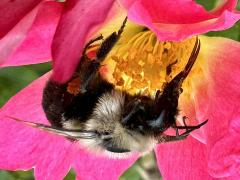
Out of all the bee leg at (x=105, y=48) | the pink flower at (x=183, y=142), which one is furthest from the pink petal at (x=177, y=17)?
the pink flower at (x=183, y=142)

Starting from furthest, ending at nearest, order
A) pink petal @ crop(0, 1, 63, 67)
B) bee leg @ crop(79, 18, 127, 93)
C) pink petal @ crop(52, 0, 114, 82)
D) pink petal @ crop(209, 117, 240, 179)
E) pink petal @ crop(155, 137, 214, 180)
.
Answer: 1. pink petal @ crop(155, 137, 214, 180)
2. pink petal @ crop(209, 117, 240, 179)
3. bee leg @ crop(79, 18, 127, 93)
4. pink petal @ crop(0, 1, 63, 67)
5. pink petal @ crop(52, 0, 114, 82)

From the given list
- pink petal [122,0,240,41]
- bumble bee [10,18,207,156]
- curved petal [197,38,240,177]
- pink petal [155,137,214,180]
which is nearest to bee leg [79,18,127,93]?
→ bumble bee [10,18,207,156]

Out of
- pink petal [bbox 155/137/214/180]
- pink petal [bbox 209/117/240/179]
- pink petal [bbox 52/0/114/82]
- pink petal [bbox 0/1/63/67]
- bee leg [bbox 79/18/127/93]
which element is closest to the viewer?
pink petal [bbox 52/0/114/82]

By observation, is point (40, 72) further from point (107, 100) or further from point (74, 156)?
point (107, 100)

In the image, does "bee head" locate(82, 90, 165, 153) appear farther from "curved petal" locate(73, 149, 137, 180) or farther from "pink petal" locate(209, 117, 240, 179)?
"curved petal" locate(73, 149, 137, 180)

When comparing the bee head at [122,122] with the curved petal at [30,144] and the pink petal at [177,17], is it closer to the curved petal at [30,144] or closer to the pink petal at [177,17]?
the pink petal at [177,17]

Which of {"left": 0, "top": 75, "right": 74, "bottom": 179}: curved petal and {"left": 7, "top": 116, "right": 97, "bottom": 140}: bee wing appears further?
{"left": 0, "top": 75, "right": 74, "bottom": 179}: curved petal

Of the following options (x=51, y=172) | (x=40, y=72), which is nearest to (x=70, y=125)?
(x=51, y=172)
